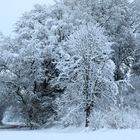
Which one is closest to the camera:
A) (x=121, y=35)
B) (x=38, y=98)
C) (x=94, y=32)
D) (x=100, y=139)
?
(x=100, y=139)

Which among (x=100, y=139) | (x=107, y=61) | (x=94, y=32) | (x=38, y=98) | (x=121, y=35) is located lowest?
(x=100, y=139)

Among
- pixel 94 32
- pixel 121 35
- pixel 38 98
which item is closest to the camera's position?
pixel 94 32

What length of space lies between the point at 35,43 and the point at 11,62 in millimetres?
2325

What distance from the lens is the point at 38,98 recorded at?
87.3 ft

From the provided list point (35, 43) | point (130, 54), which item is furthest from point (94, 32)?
point (130, 54)

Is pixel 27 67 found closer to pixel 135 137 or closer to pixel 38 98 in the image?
pixel 38 98

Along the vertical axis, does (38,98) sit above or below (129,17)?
below

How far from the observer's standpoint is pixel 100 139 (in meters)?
10.4

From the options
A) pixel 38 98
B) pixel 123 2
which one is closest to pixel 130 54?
pixel 123 2

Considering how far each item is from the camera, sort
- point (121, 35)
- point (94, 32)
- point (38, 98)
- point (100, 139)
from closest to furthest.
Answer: point (100, 139) → point (94, 32) → point (38, 98) → point (121, 35)

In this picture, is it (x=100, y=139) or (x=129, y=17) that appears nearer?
(x=100, y=139)

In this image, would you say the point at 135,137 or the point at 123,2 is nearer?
the point at 135,137

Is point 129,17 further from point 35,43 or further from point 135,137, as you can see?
point 135,137

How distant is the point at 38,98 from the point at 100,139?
16528mm
